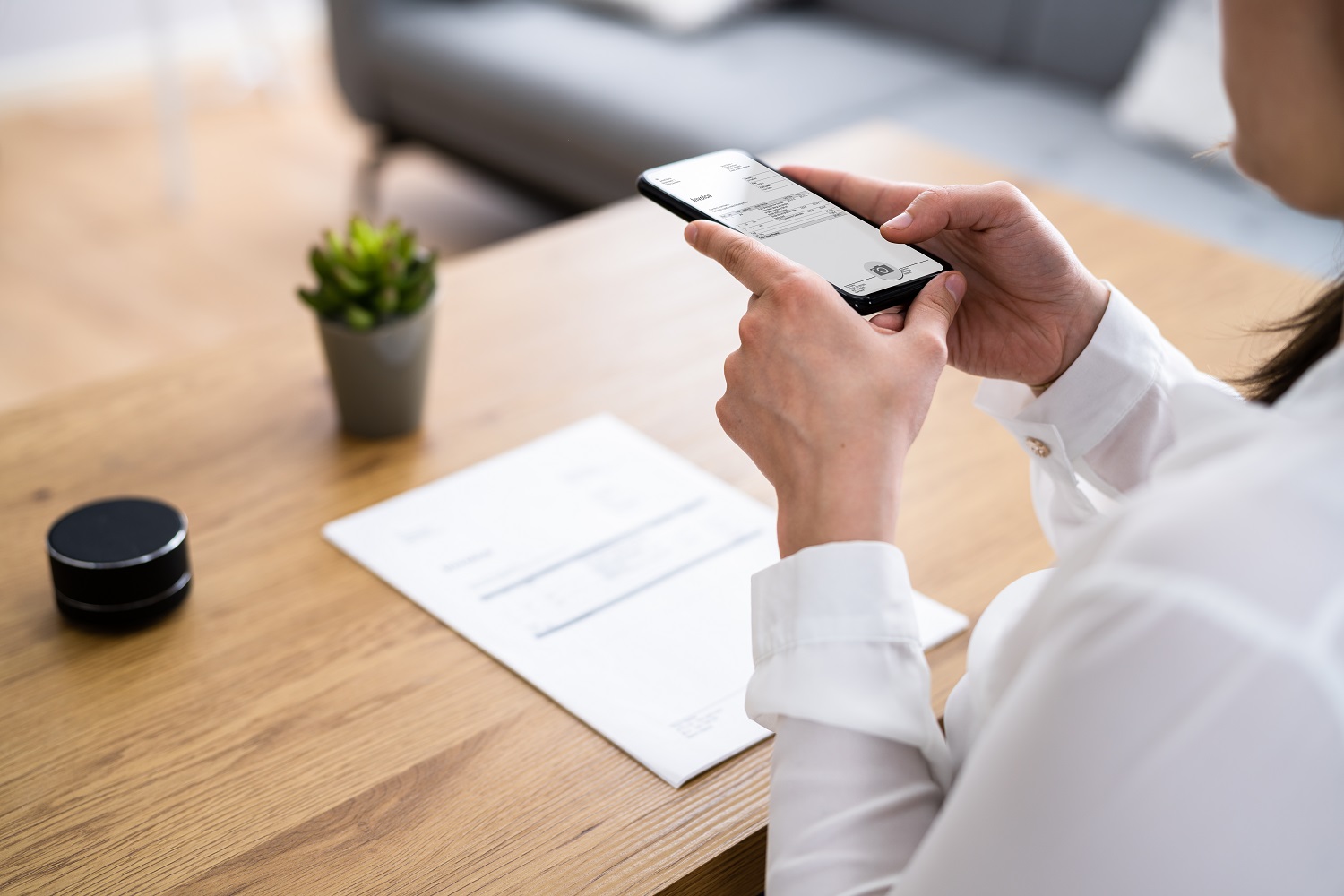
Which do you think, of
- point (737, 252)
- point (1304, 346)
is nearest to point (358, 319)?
point (737, 252)

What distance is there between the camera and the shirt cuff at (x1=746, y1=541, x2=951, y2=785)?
58cm

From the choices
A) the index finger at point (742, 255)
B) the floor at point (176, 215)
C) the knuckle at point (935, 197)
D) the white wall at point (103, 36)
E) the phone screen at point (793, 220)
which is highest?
the knuckle at point (935, 197)

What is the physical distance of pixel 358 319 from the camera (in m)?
0.97

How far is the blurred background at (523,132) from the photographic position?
7.01ft

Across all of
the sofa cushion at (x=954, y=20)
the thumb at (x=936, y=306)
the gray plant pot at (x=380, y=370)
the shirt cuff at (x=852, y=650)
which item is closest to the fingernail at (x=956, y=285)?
the thumb at (x=936, y=306)

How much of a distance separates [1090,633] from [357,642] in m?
0.50

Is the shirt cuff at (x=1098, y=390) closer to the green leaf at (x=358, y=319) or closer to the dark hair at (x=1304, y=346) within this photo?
the dark hair at (x=1304, y=346)

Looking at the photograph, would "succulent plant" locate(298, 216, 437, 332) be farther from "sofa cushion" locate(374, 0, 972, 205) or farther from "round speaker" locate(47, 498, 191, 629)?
"sofa cushion" locate(374, 0, 972, 205)

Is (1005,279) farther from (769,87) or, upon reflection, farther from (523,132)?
(523,132)

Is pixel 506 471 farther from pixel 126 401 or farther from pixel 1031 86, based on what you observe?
pixel 1031 86

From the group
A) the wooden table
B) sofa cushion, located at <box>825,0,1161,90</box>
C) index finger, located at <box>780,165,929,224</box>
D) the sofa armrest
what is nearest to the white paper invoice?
the wooden table

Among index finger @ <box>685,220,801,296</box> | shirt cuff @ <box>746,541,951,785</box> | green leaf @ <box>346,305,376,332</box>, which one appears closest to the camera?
shirt cuff @ <box>746,541,951,785</box>

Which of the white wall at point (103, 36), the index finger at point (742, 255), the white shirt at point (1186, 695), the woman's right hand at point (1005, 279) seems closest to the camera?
the white shirt at point (1186, 695)

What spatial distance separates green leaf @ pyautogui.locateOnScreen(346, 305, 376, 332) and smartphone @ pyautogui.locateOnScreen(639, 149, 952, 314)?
26cm
